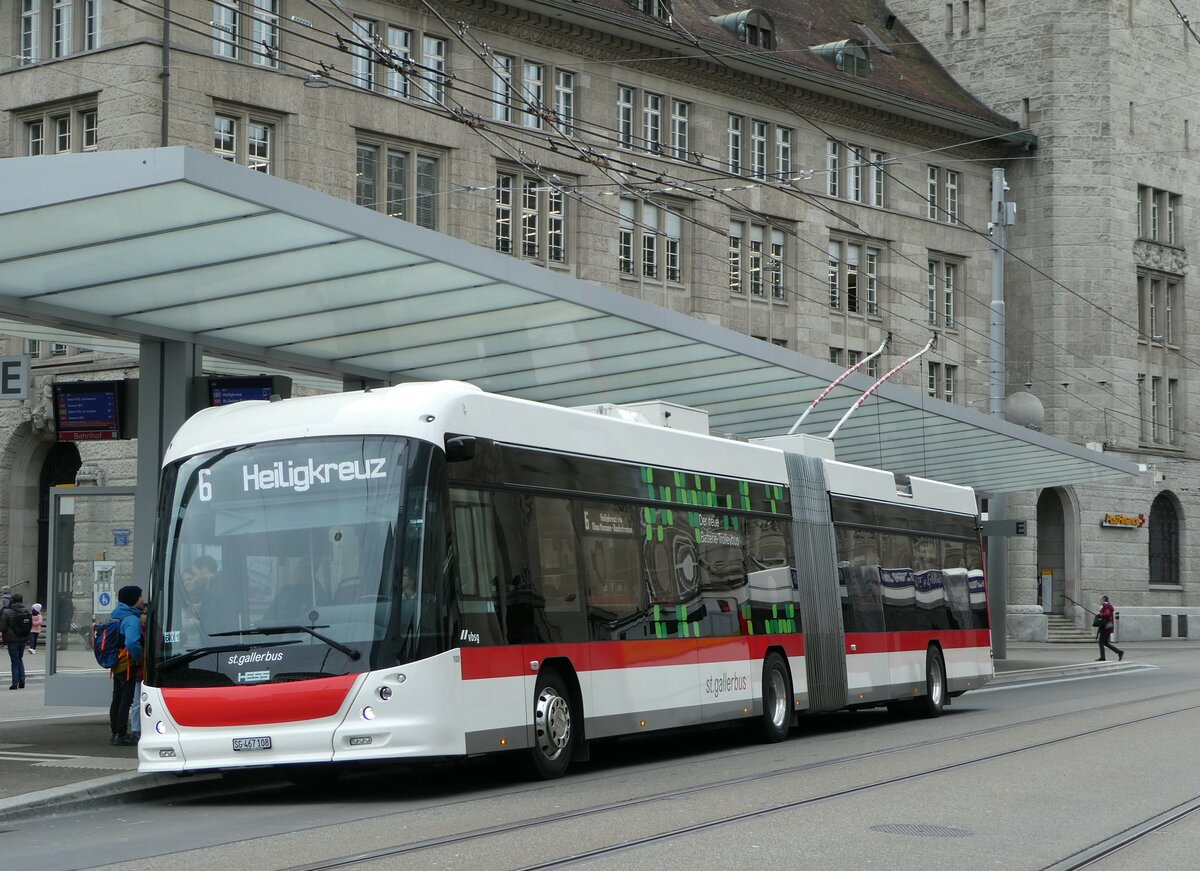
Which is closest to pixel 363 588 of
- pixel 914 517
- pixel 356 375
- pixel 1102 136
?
pixel 356 375

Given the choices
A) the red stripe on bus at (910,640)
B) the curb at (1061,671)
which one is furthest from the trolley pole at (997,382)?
the red stripe on bus at (910,640)

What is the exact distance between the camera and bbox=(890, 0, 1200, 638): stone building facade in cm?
5803

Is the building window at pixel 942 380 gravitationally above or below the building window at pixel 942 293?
below

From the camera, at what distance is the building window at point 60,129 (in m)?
36.3

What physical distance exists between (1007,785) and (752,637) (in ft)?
15.6

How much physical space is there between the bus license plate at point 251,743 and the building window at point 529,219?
3048 cm

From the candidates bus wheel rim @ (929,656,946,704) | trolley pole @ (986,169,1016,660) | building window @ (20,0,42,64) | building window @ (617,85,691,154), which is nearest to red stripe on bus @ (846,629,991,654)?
bus wheel rim @ (929,656,946,704)

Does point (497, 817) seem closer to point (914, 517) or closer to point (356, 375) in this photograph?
point (356, 375)

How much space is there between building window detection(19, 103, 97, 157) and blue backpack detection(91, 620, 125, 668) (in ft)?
72.7

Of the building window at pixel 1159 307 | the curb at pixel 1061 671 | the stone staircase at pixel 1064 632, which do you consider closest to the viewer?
the curb at pixel 1061 671

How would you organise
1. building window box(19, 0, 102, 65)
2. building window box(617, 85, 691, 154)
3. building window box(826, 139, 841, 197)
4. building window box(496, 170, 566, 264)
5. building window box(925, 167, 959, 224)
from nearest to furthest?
building window box(19, 0, 102, 65) < building window box(496, 170, 566, 264) < building window box(617, 85, 691, 154) < building window box(826, 139, 841, 197) < building window box(925, 167, 959, 224)

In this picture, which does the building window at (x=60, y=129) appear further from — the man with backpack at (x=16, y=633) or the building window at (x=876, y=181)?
the building window at (x=876, y=181)

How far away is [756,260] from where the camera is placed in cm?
4966

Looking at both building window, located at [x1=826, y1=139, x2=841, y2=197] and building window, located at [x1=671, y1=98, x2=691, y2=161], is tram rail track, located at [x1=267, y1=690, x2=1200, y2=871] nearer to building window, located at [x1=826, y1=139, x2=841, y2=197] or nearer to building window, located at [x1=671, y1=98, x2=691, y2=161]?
building window, located at [x1=671, y1=98, x2=691, y2=161]
